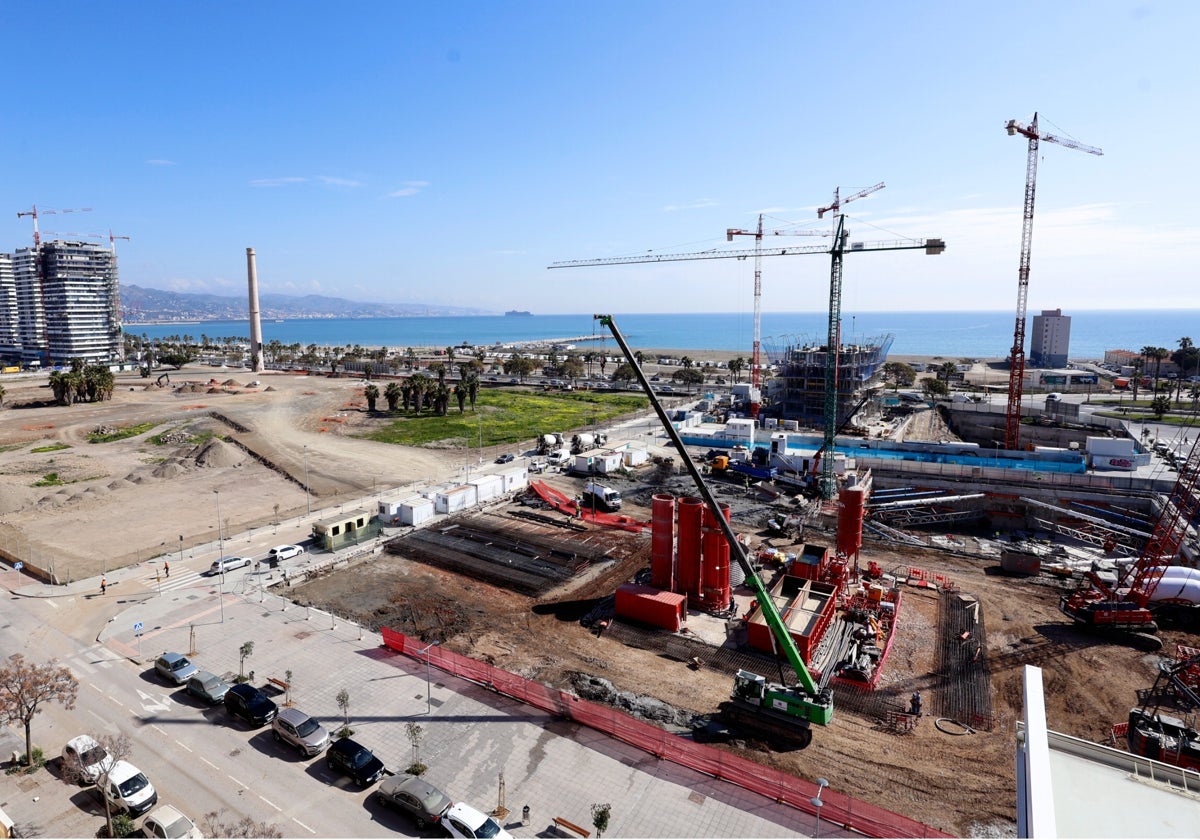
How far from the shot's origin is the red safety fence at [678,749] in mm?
16781

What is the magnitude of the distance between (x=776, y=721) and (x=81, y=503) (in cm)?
4959

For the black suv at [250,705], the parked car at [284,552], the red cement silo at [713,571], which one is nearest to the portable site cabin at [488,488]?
the parked car at [284,552]

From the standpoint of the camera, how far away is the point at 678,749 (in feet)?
64.4

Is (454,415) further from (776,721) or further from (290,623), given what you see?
(776,721)

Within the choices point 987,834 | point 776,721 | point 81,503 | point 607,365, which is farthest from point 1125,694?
point 607,365

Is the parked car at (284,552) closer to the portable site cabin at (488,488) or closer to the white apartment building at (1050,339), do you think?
the portable site cabin at (488,488)

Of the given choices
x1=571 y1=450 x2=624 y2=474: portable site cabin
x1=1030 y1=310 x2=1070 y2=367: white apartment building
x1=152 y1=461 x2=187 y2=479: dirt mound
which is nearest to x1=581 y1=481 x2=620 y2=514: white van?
x1=571 y1=450 x2=624 y2=474: portable site cabin

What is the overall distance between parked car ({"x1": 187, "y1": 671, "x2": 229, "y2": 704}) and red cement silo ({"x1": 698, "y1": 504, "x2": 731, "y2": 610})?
19726 millimetres

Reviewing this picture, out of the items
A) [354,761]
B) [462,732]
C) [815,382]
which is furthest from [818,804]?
[815,382]

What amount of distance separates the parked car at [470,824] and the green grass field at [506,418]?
4928 cm

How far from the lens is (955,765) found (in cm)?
1953

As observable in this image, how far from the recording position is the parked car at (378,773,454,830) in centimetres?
1655

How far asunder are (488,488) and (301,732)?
27.1m

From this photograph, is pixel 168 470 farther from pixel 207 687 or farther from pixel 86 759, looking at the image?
pixel 86 759
